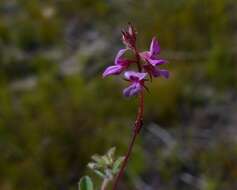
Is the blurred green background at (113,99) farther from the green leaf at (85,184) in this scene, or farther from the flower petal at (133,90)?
the flower petal at (133,90)

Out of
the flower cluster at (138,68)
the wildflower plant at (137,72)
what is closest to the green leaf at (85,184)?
the wildflower plant at (137,72)

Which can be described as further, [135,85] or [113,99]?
[113,99]

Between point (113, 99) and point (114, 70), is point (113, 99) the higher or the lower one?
the higher one

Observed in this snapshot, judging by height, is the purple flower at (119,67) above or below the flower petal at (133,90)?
above

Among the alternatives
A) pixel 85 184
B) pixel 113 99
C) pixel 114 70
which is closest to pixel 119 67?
pixel 114 70

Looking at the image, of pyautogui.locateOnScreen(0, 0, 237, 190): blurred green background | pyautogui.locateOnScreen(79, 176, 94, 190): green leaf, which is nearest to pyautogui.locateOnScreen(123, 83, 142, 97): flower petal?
pyautogui.locateOnScreen(79, 176, 94, 190): green leaf

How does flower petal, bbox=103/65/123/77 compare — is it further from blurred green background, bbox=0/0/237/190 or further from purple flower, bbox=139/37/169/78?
blurred green background, bbox=0/0/237/190

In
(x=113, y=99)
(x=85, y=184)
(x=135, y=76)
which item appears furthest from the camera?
(x=113, y=99)

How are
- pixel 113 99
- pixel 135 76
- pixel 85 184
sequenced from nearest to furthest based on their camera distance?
pixel 135 76
pixel 85 184
pixel 113 99

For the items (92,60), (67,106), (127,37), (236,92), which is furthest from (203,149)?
(127,37)

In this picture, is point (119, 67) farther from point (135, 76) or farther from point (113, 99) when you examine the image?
point (113, 99)
